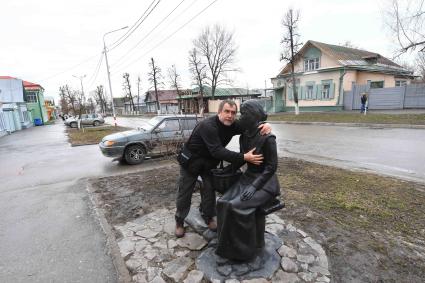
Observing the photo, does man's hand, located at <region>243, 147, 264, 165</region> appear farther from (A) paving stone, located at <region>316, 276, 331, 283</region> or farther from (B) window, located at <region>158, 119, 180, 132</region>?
(B) window, located at <region>158, 119, 180, 132</region>

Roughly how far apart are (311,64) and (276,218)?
88.2 feet

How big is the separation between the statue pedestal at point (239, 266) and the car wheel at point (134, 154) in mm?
5818

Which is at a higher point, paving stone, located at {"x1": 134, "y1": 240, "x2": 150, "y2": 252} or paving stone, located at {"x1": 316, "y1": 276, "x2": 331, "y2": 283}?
paving stone, located at {"x1": 316, "y1": 276, "x2": 331, "y2": 283}

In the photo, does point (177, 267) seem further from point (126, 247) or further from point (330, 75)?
point (330, 75)

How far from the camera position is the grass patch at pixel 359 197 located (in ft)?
11.6

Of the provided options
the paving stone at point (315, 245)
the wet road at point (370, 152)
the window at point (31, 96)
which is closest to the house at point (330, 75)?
the wet road at point (370, 152)

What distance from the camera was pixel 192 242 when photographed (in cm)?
323

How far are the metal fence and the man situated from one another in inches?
927

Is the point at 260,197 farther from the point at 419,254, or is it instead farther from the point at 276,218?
the point at 419,254

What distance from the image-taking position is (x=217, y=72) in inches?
1500

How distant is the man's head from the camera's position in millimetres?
2854

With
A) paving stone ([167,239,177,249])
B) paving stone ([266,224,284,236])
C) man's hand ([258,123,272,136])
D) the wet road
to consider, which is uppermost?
man's hand ([258,123,272,136])

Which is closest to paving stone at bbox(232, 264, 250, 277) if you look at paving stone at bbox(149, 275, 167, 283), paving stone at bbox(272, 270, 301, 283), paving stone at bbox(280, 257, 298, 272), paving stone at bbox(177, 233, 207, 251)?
paving stone at bbox(272, 270, 301, 283)

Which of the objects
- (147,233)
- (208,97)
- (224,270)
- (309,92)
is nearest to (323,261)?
(224,270)
